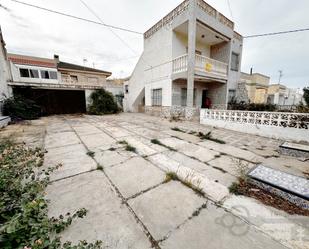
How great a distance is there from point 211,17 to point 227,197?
10.0 m

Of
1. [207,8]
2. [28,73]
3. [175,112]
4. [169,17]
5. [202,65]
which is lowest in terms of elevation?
[175,112]

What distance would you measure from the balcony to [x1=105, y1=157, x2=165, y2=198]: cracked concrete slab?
6867 mm

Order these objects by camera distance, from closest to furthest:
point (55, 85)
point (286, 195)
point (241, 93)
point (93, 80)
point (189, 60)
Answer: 1. point (286, 195)
2. point (189, 60)
3. point (55, 85)
4. point (241, 93)
5. point (93, 80)

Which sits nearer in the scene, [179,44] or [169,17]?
[169,17]

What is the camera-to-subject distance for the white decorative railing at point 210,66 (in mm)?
8258

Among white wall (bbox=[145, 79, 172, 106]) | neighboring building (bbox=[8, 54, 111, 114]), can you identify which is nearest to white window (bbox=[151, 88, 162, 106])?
white wall (bbox=[145, 79, 172, 106])

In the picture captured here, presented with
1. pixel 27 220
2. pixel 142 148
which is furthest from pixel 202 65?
pixel 27 220

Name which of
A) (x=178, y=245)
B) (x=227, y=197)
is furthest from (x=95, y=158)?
(x=227, y=197)

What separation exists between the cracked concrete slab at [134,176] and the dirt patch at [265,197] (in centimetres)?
115

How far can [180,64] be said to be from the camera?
8328 millimetres

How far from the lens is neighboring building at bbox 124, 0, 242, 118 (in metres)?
7.77

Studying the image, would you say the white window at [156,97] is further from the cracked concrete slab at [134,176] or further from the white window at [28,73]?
the white window at [28,73]

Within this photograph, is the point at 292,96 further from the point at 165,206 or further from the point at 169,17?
the point at 165,206

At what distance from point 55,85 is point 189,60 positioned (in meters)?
9.81
